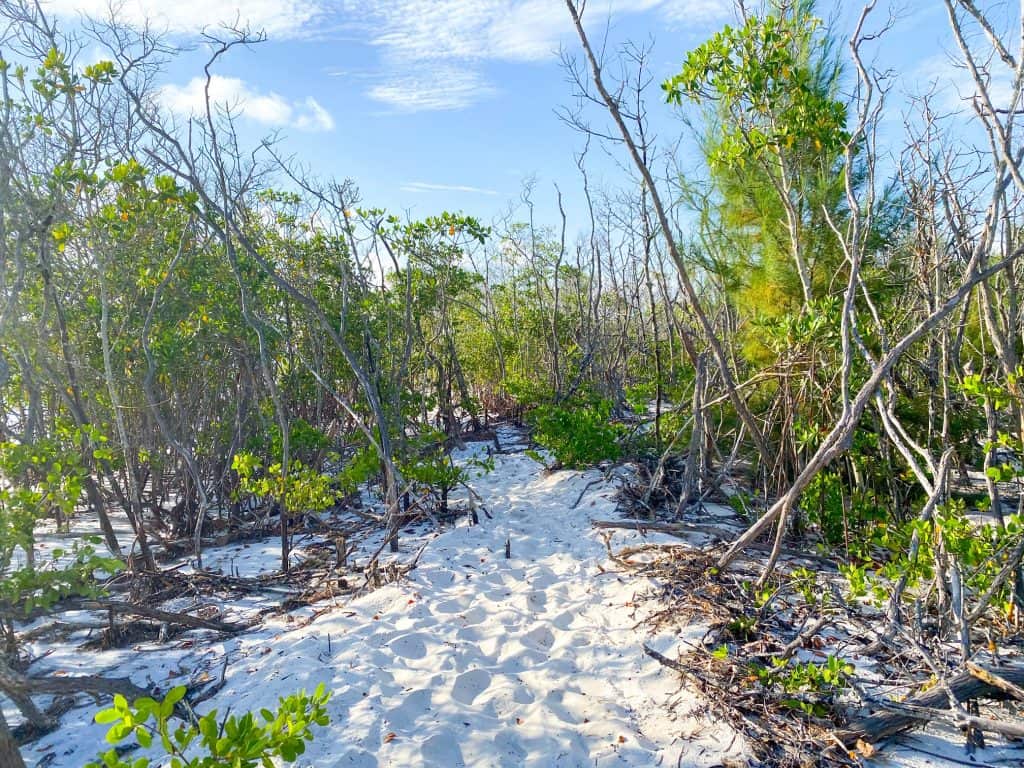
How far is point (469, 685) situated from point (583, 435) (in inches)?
111

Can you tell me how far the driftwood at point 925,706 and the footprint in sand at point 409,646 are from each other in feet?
6.20

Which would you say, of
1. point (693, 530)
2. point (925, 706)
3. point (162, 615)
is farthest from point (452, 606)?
point (925, 706)

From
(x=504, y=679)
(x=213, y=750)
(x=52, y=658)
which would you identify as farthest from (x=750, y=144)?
(x=52, y=658)

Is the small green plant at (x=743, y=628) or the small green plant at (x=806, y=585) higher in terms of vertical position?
the small green plant at (x=806, y=585)

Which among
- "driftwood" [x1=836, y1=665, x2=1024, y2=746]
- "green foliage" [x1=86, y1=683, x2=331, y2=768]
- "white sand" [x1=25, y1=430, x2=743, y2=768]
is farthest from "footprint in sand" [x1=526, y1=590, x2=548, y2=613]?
"green foliage" [x1=86, y1=683, x2=331, y2=768]

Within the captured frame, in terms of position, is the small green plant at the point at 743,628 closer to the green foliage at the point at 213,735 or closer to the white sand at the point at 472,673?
the white sand at the point at 472,673

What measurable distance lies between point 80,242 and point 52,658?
10.4 ft

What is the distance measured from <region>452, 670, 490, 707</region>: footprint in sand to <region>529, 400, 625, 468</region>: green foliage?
8.94 ft

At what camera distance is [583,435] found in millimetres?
5363

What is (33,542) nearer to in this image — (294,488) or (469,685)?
(294,488)

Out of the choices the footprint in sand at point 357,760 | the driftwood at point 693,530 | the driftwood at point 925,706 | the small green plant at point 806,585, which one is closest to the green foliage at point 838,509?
the driftwood at point 693,530

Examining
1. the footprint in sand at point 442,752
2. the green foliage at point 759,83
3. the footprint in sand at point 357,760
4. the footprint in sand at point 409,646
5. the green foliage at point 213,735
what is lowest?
the footprint in sand at point 442,752

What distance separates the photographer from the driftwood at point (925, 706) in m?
2.14

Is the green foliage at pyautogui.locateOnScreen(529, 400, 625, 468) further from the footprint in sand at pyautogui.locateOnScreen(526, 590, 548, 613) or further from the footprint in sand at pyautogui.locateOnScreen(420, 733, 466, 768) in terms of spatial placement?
the footprint in sand at pyautogui.locateOnScreen(420, 733, 466, 768)
